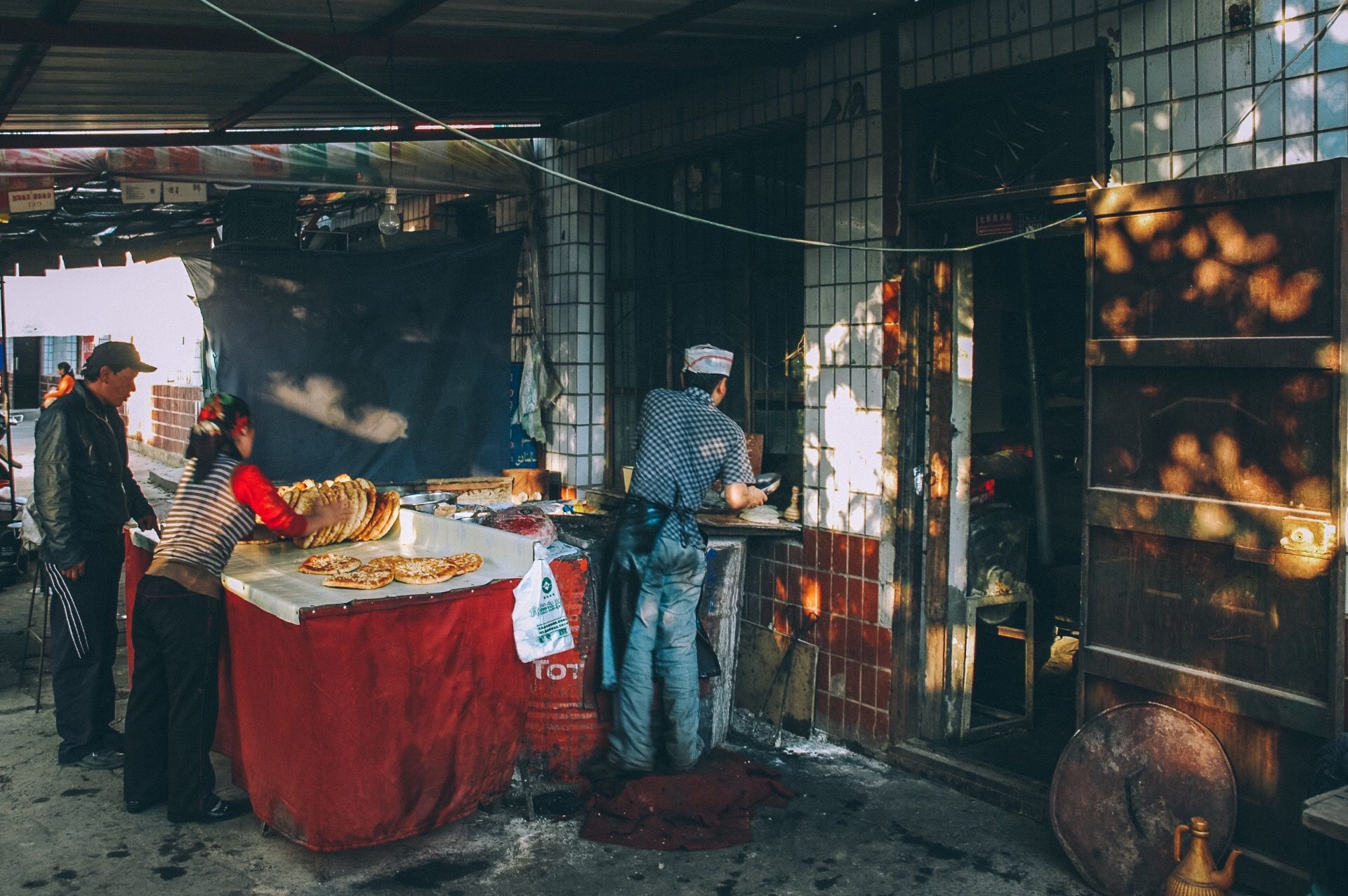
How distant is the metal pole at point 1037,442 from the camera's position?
23.9ft

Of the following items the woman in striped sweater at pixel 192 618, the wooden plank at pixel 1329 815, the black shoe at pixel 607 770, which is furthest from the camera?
the black shoe at pixel 607 770

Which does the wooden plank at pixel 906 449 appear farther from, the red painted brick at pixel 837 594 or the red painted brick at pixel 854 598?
the red painted brick at pixel 837 594

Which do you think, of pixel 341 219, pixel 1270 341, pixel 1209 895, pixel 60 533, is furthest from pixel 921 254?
pixel 341 219

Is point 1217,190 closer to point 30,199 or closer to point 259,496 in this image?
point 259,496

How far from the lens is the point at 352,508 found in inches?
250

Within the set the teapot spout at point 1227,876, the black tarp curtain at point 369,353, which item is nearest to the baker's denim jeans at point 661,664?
the teapot spout at point 1227,876

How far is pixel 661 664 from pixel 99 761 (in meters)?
3.10

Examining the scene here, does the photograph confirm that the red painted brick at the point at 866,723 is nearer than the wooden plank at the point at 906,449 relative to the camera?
No

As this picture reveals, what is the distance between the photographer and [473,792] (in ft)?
17.3

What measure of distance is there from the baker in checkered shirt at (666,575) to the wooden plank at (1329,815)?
2.88 meters

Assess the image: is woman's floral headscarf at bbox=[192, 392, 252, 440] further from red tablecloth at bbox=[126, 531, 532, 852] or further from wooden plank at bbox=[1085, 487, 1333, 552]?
wooden plank at bbox=[1085, 487, 1333, 552]

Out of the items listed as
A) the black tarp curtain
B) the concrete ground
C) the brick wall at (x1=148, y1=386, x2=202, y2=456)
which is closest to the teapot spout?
the concrete ground

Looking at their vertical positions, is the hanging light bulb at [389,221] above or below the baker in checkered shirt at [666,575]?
above

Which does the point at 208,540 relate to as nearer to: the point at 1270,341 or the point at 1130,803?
the point at 1130,803
